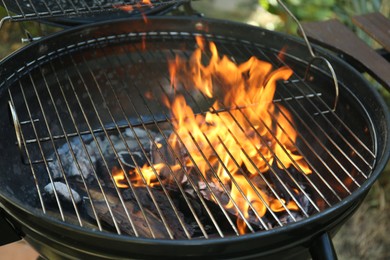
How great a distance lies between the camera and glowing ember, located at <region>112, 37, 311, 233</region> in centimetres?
124

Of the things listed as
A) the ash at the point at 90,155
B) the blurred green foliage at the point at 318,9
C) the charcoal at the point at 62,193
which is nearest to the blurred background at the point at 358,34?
the blurred green foliage at the point at 318,9

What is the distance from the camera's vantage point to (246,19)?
3238mm

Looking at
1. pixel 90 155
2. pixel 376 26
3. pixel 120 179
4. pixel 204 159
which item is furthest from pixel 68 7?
pixel 376 26

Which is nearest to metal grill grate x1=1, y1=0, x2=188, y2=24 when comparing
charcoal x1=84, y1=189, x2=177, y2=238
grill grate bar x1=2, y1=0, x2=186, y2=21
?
grill grate bar x1=2, y1=0, x2=186, y2=21

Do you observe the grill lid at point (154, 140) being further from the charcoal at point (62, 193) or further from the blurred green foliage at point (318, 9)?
the blurred green foliage at point (318, 9)

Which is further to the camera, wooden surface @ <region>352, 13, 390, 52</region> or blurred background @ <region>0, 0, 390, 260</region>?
blurred background @ <region>0, 0, 390, 260</region>

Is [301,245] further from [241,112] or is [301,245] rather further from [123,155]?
[123,155]

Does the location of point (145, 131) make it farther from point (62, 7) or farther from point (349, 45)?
point (349, 45)

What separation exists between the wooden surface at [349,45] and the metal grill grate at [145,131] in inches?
6.8

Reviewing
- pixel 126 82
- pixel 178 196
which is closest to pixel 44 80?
pixel 126 82

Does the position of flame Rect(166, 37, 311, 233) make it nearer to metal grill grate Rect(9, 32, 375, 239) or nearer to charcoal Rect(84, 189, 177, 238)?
metal grill grate Rect(9, 32, 375, 239)

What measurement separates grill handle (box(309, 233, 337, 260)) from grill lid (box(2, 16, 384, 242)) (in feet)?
0.54

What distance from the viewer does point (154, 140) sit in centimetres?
131

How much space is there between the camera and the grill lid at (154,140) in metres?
1.14
